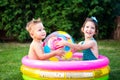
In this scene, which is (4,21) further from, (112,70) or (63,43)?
(63,43)

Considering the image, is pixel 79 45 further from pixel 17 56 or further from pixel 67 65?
pixel 17 56

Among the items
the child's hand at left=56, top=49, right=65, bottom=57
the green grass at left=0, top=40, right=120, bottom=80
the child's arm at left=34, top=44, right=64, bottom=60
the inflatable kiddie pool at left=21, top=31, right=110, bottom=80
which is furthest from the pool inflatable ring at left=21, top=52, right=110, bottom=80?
the green grass at left=0, top=40, right=120, bottom=80

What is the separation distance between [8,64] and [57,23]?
333 cm

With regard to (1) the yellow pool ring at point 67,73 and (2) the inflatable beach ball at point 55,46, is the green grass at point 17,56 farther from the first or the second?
(1) the yellow pool ring at point 67,73

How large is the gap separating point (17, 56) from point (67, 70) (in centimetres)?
345

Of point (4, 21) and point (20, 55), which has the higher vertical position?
point (4, 21)

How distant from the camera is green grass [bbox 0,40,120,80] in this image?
5.69m

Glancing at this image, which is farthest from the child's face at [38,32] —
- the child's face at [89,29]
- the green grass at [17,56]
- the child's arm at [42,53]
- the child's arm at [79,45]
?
the green grass at [17,56]

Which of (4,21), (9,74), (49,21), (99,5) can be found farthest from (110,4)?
(9,74)

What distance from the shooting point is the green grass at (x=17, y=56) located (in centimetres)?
569

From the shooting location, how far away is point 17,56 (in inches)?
295

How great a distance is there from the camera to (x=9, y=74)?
570 centimetres

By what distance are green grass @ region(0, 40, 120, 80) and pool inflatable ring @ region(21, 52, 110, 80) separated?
1.06 m

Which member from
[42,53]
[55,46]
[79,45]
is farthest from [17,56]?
[79,45]
